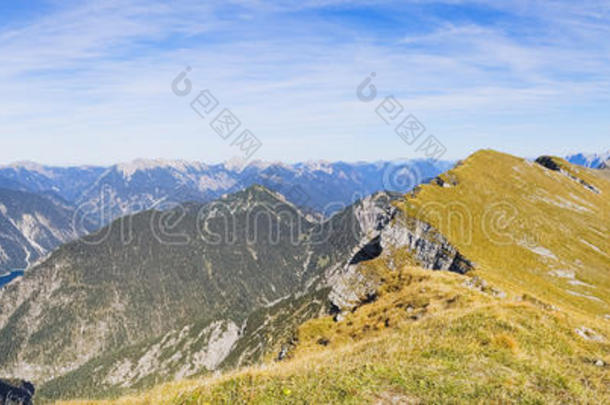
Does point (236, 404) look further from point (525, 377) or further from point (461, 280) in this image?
point (461, 280)

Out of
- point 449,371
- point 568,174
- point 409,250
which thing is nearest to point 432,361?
point 449,371

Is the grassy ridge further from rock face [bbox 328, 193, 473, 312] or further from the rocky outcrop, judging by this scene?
the rocky outcrop

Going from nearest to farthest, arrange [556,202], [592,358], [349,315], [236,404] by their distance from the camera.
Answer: [236,404]
[592,358]
[349,315]
[556,202]

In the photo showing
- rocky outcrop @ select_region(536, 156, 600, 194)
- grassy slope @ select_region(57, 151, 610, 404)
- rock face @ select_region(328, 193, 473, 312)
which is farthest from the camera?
rocky outcrop @ select_region(536, 156, 600, 194)

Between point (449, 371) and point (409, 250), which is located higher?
point (449, 371)

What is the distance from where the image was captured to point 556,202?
→ 12625 cm

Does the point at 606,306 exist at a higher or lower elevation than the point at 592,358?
lower

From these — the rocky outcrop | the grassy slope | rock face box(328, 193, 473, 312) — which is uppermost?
the grassy slope

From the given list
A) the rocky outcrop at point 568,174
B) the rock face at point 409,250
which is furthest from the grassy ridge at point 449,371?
the rocky outcrop at point 568,174

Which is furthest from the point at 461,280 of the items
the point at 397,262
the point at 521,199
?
the point at 521,199

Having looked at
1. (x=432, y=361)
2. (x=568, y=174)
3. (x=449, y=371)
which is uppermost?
(x=432, y=361)

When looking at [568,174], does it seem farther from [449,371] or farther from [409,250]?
[449,371]

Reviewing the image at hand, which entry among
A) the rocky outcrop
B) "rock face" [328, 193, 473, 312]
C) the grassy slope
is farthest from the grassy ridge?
the rocky outcrop

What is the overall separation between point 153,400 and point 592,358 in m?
17.3
